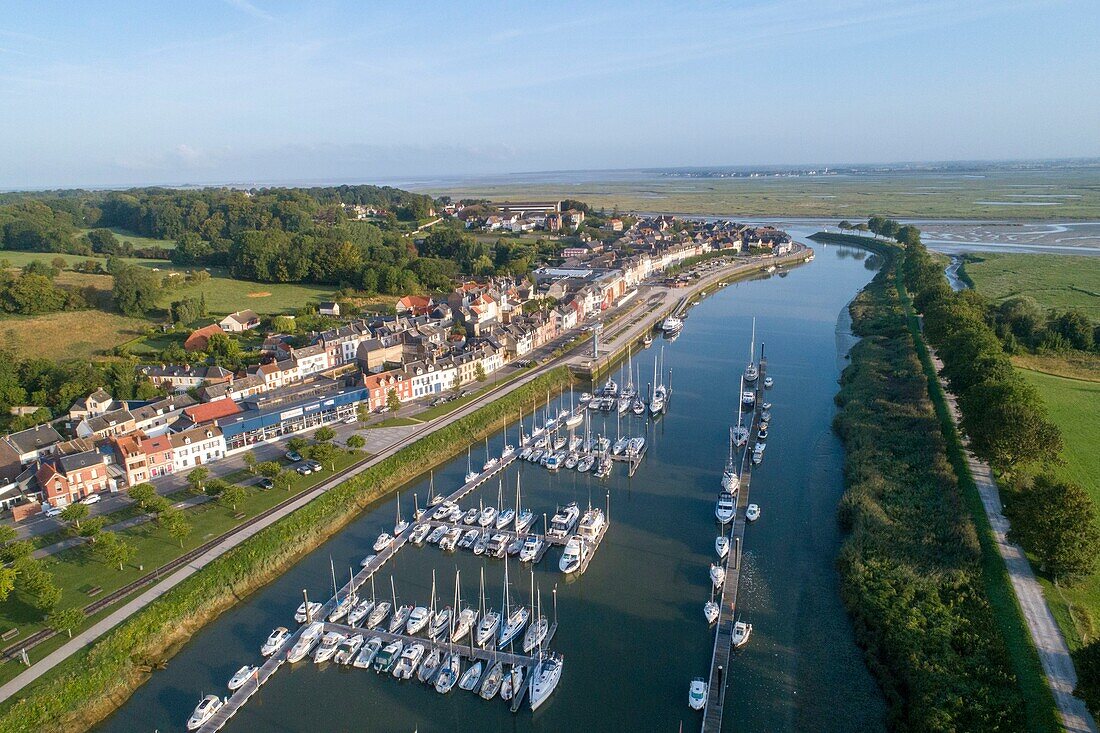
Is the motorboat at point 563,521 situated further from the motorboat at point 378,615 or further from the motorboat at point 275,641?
the motorboat at point 275,641

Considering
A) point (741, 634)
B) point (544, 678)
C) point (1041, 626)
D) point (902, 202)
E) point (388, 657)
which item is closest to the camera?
point (544, 678)

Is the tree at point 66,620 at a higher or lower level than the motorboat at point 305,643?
higher

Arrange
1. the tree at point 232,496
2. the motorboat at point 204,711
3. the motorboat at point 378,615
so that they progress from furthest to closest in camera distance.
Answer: the tree at point 232,496 < the motorboat at point 378,615 < the motorboat at point 204,711

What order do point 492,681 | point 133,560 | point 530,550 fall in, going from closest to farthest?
point 492,681
point 133,560
point 530,550

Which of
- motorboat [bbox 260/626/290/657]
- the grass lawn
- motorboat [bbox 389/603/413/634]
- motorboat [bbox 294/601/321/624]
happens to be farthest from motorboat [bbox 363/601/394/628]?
the grass lawn

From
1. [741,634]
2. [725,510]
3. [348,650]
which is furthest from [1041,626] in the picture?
[348,650]

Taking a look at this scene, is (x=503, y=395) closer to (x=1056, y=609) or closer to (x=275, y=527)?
(x=275, y=527)

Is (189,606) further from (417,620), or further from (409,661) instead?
(409,661)

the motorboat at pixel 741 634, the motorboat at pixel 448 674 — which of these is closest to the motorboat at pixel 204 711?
the motorboat at pixel 448 674
